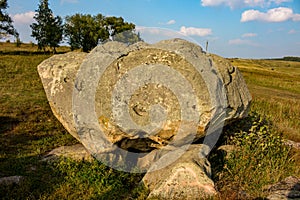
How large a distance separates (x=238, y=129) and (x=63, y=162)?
5534 mm

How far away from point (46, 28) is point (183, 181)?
4310 centimetres

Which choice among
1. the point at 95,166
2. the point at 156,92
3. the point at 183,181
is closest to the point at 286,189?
the point at 183,181

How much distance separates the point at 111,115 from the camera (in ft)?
23.0

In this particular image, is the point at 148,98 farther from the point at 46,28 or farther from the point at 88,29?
the point at 88,29

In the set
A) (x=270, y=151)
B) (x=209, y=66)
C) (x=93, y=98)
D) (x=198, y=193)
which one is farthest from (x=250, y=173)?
(x=93, y=98)

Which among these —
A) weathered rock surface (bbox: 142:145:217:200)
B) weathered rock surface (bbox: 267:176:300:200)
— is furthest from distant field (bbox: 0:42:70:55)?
weathered rock surface (bbox: 267:176:300:200)

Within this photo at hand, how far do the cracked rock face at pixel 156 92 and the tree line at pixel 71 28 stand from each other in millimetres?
31481

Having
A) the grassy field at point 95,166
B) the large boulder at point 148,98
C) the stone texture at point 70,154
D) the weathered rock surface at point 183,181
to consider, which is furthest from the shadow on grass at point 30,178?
the weathered rock surface at point 183,181

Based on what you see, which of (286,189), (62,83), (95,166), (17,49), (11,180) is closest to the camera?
(286,189)

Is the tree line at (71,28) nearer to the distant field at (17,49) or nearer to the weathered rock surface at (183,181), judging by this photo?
the distant field at (17,49)

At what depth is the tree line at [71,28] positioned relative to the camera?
42.8 meters

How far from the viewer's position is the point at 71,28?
5019cm

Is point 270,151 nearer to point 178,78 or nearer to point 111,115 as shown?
point 178,78

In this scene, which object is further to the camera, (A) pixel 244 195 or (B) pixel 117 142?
(B) pixel 117 142
